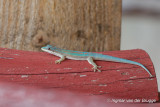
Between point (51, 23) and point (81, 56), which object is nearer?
point (51, 23)

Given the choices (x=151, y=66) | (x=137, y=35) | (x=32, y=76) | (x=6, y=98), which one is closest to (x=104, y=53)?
(x=151, y=66)

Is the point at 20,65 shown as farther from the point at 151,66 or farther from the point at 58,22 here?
the point at 151,66

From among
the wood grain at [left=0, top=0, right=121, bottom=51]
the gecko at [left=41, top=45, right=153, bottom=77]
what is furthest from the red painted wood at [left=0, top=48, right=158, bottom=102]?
the wood grain at [left=0, top=0, right=121, bottom=51]

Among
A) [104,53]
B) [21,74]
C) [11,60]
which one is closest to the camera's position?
[21,74]

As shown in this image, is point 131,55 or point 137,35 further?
point 137,35

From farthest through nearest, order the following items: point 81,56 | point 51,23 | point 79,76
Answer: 1. point 81,56
2. point 51,23
3. point 79,76

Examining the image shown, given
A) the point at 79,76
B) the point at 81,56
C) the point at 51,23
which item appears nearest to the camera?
the point at 79,76

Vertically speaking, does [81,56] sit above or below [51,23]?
below
